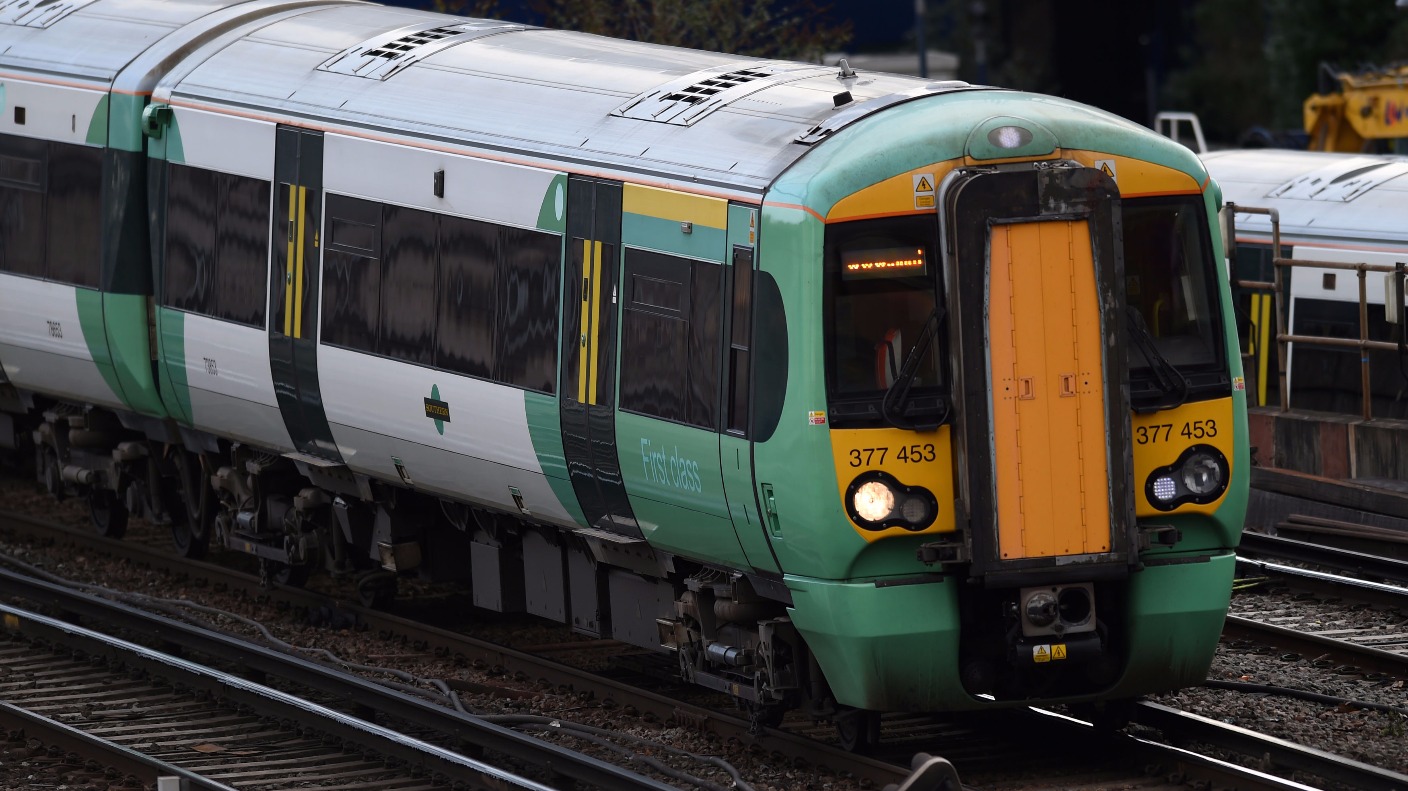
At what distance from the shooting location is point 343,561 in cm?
1448

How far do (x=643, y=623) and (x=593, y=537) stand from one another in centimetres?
58

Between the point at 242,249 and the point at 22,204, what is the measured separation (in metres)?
2.78

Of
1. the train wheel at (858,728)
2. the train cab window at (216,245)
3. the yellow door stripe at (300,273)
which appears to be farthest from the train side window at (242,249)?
the train wheel at (858,728)

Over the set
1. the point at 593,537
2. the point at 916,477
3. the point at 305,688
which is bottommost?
the point at 305,688

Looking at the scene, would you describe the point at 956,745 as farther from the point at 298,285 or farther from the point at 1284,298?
the point at 1284,298

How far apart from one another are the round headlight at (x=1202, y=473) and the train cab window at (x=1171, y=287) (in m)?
0.34

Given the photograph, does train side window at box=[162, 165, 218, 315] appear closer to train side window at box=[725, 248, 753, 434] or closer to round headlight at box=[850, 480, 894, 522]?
train side window at box=[725, 248, 753, 434]

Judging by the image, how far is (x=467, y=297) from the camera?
39.9 ft

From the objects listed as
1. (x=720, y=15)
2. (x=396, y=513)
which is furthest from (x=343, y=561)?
(x=720, y=15)

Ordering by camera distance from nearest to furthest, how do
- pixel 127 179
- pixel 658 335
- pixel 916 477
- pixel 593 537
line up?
1. pixel 916 477
2. pixel 658 335
3. pixel 593 537
4. pixel 127 179

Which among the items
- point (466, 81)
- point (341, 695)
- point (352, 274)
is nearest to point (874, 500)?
point (341, 695)

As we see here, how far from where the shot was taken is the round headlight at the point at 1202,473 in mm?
10117

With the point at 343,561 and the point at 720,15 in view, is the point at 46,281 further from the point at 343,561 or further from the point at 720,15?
the point at 720,15

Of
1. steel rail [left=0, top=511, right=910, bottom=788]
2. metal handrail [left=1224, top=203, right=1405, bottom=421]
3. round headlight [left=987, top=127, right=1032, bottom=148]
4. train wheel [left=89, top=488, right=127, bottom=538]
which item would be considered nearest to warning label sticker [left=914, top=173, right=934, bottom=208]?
round headlight [left=987, top=127, right=1032, bottom=148]
